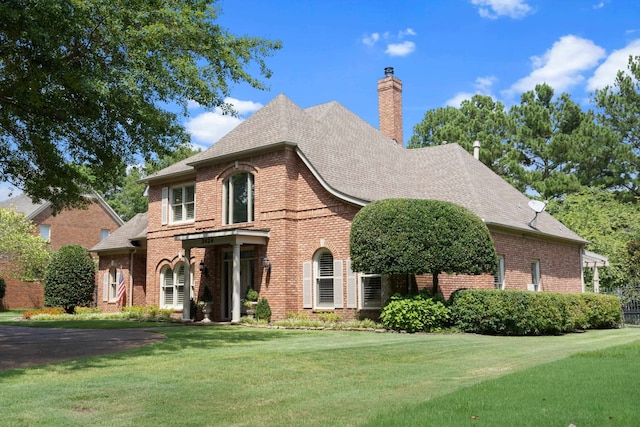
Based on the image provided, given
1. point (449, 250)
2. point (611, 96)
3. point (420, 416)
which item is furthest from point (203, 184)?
point (611, 96)

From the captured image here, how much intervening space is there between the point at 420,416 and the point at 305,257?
14725mm

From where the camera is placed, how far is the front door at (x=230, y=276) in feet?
72.4

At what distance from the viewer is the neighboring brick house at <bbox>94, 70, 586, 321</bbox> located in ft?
65.3

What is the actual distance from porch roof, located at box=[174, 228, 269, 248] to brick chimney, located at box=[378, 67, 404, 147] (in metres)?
10.2

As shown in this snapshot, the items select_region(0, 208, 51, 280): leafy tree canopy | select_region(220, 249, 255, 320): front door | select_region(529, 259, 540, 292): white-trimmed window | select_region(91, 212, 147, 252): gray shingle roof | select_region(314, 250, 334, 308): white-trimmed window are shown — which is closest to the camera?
select_region(314, 250, 334, 308): white-trimmed window

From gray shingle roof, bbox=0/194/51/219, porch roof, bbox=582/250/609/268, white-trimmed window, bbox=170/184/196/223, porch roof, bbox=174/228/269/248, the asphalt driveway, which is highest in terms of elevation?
gray shingle roof, bbox=0/194/51/219

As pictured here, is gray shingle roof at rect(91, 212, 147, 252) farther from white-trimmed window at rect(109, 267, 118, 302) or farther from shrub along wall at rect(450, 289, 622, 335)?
shrub along wall at rect(450, 289, 622, 335)

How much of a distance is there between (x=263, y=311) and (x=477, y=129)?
2656 cm

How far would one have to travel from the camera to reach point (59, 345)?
1259 centimetres

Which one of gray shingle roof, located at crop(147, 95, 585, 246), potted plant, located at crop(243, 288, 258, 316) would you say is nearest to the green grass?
potted plant, located at crop(243, 288, 258, 316)

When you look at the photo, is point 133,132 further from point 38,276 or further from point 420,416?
point 38,276

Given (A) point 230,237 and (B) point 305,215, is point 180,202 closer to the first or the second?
(A) point 230,237

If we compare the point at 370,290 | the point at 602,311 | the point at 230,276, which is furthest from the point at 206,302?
the point at 602,311

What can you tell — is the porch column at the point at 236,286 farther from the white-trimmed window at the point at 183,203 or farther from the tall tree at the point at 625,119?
the tall tree at the point at 625,119
